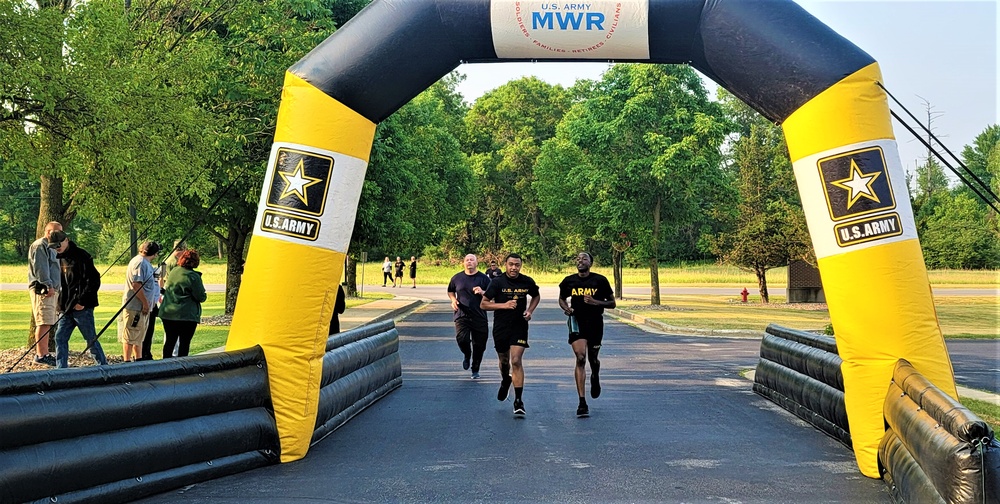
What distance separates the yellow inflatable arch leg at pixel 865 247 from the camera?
26.3 feet

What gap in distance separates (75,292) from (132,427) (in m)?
6.06

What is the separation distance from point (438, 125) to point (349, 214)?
160 ft

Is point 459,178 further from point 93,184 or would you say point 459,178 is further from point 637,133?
point 93,184

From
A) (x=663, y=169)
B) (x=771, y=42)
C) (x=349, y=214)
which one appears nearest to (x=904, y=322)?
(x=771, y=42)

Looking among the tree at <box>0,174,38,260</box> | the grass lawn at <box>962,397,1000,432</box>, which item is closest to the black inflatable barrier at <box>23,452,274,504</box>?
the grass lawn at <box>962,397,1000,432</box>

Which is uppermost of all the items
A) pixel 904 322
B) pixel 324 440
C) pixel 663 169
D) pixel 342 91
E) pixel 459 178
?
pixel 459 178

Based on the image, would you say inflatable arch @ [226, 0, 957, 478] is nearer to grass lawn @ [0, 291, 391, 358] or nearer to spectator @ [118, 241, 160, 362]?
spectator @ [118, 241, 160, 362]

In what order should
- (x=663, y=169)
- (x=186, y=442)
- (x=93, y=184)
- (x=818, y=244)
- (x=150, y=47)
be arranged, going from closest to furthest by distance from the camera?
1. (x=186, y=442)
2. (x=818, y=244)
3. (x=93, y=184)
4. (x=150, y=47)
5. (x=663, y=169)

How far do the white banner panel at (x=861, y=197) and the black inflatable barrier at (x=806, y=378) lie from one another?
1.54 metres

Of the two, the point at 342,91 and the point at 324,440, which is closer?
the point at 342,91

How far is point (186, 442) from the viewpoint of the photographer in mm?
7430

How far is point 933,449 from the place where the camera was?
18.9 feet

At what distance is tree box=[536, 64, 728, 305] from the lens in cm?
3381

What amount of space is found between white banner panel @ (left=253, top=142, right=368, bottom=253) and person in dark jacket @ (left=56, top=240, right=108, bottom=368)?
462 cm
